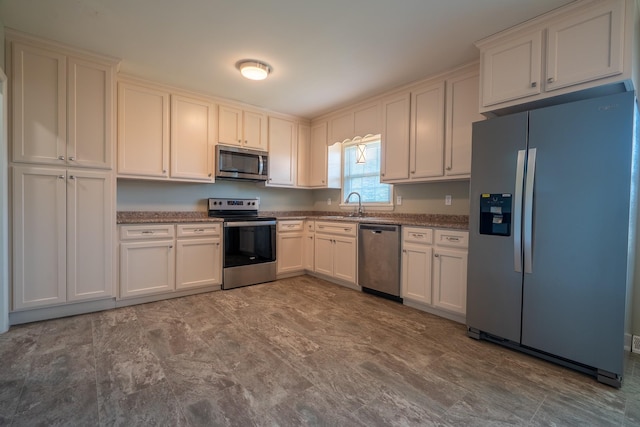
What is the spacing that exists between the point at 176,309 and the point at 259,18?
2.79 metres

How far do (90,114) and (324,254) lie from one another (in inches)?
120

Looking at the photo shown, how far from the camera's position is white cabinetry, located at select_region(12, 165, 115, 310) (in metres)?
2.57

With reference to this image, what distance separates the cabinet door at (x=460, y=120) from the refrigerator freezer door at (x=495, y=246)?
1.94 ft

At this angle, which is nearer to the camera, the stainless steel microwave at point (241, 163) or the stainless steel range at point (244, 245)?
the stainless steel range at point (244, 245)

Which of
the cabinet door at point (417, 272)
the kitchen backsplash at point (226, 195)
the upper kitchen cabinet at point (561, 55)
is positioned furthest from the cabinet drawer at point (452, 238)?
the upper kitchen cabinet at point (561, 55)

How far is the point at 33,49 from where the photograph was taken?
259cm

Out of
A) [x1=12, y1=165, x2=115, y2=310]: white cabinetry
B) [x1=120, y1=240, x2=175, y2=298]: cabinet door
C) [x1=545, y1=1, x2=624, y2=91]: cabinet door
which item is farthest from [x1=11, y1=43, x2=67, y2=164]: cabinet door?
[x1=545, y1=1, x2=624, y2=91]: cabinet door

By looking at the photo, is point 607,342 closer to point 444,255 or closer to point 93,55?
point 444,255

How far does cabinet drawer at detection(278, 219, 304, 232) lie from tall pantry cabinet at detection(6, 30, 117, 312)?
201 centimetres

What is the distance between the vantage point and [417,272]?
309cm

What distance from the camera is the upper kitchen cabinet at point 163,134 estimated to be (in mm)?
3279

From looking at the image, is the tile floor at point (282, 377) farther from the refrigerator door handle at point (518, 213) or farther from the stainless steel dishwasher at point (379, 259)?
the refrigerator door handle at point (518, 213)

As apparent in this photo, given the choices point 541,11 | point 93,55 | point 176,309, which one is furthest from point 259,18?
point 176,309

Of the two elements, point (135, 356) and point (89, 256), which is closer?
point (135, 356)
